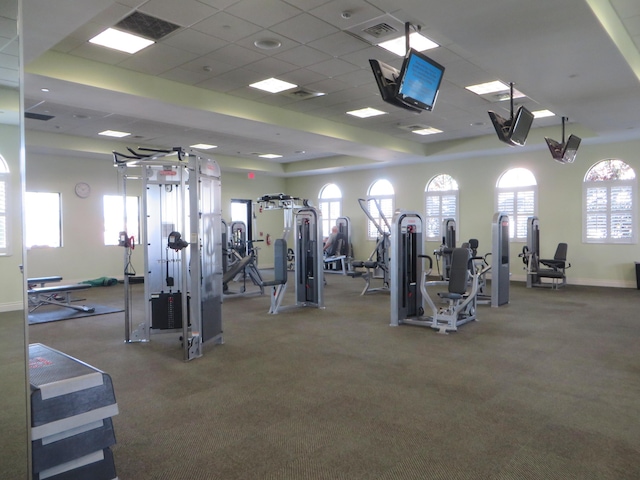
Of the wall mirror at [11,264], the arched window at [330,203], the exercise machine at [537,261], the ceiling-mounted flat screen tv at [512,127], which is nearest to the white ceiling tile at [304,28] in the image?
the ceiling-mounted flat screen tv at [512,127]

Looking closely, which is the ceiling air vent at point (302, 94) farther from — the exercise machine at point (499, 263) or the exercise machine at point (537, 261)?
the exercise machine at point (537, 261)

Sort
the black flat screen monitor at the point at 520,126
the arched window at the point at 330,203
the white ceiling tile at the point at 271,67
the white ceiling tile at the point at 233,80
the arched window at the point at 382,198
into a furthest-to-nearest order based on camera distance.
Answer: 1. the arched window at the point at 330,203
2. the arched window at the point at 382,198
3. the white ceiling tile at the point at 233,80
4. the white ceiling tile at the point at 271,67
5. the black flat screen monitor at the point at 520,126

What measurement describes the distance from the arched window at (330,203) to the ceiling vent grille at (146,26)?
31.5ft

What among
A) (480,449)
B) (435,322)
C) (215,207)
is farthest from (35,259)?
(480,449)

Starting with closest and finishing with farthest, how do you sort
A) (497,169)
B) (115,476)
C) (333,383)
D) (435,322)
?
(115,476)
(333,383)
(435,322)
(497,169)

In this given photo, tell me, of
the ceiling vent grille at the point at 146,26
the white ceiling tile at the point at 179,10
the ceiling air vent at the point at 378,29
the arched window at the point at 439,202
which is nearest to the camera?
the white ceiling tile at the point at 179,10

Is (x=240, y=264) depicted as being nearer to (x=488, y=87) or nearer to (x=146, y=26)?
(x=146, y=26)

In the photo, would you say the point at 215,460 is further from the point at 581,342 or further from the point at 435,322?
the point at 581,342

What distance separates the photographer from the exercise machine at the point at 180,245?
183 inches

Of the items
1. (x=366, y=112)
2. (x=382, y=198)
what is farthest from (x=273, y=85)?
(x=382, y=198)

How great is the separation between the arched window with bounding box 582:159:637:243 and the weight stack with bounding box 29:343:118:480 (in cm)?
1031

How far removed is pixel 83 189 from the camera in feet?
35.1

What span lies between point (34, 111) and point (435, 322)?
7132mm

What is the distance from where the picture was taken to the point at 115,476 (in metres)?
2.37
